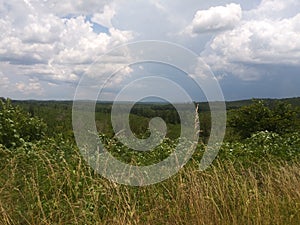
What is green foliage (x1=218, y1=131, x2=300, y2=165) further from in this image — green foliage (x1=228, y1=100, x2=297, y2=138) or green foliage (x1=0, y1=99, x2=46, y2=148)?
green foliage (x1=228, y1=100, x2=297, y2=138)

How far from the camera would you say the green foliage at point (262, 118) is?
13.8 m

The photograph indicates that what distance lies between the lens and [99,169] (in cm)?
567

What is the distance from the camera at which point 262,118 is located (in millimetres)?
14266

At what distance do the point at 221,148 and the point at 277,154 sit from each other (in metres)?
1.22

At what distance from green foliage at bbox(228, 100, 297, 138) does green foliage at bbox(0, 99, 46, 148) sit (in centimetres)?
783

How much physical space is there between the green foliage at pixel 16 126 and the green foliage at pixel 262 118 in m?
7.83

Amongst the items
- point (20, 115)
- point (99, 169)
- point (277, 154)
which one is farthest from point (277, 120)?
point (99, 169)

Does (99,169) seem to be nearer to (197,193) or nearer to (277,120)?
(197,193)

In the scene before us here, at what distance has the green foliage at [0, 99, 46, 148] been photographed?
8070 mm

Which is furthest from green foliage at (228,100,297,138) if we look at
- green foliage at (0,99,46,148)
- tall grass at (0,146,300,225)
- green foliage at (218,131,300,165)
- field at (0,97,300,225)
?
tall grass at (0,146,300,225)

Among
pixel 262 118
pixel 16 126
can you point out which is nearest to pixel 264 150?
pixel 16 126

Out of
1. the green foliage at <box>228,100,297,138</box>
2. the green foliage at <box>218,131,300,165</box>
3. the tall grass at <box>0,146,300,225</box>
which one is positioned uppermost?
the green foliage at <box>228,100,297,138</box>

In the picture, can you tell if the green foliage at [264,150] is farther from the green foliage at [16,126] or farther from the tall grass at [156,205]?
the green foliage at [16,126]

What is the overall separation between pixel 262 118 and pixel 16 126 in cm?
894
